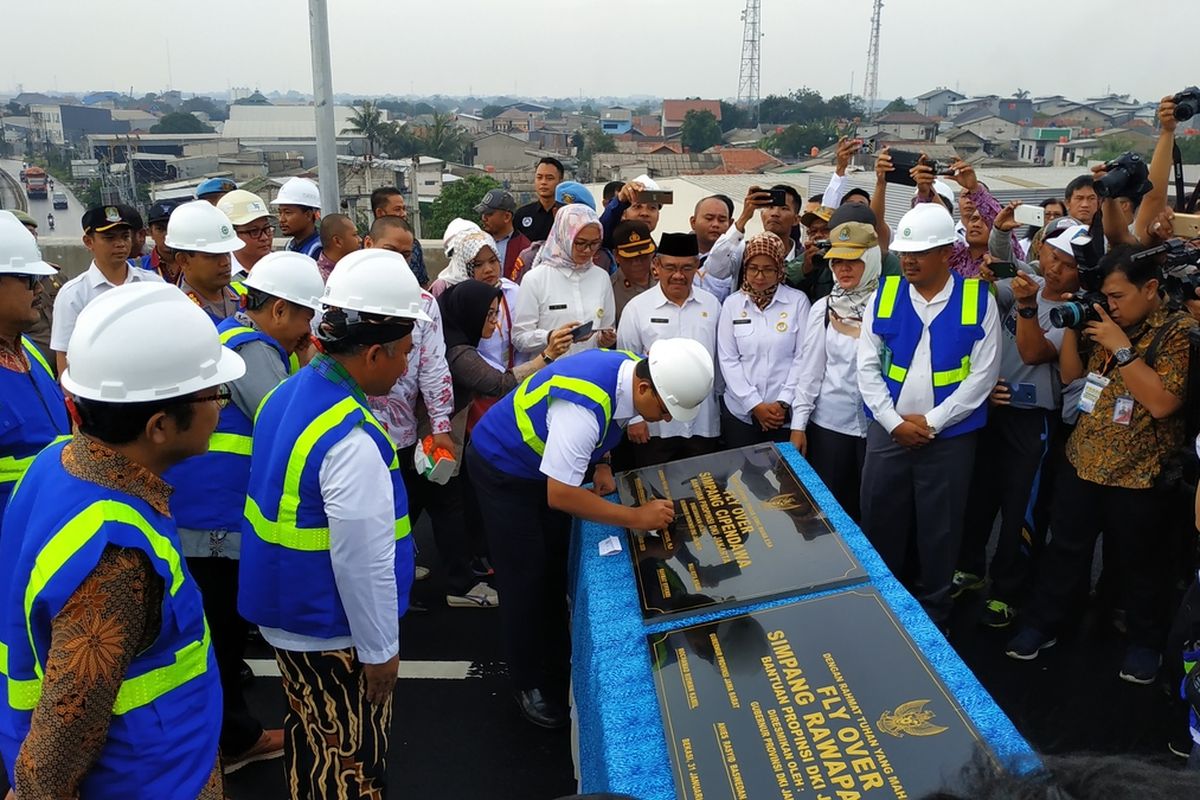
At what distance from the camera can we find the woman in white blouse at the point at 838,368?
12.8 ft

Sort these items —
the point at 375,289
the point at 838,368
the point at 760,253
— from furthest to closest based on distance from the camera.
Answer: the point at 760,253
the point at 838,368
the point at 375,289

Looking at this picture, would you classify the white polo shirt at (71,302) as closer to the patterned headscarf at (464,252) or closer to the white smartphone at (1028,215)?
the patterned headscarf at (464,252)

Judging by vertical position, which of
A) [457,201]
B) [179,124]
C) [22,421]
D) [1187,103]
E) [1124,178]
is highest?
[179,124]

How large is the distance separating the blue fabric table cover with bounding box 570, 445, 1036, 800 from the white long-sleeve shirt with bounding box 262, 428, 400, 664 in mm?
589

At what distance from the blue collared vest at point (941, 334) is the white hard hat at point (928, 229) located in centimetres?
20

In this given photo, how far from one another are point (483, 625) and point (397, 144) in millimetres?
72002

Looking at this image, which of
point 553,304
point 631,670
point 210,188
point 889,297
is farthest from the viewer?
point 210,188

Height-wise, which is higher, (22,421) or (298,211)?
(298,211)

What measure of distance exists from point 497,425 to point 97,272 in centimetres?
308

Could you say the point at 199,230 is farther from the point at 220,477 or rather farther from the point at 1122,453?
the point at 1122,453

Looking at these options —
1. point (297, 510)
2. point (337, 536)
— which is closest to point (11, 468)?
point (297, 510)

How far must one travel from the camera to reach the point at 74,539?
1.50 metres

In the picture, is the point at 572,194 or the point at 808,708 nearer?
the point at 808,708

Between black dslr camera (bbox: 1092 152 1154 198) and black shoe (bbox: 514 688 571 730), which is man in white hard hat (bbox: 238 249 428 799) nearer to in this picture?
black shoe (bbox: 514 688 571 730)
